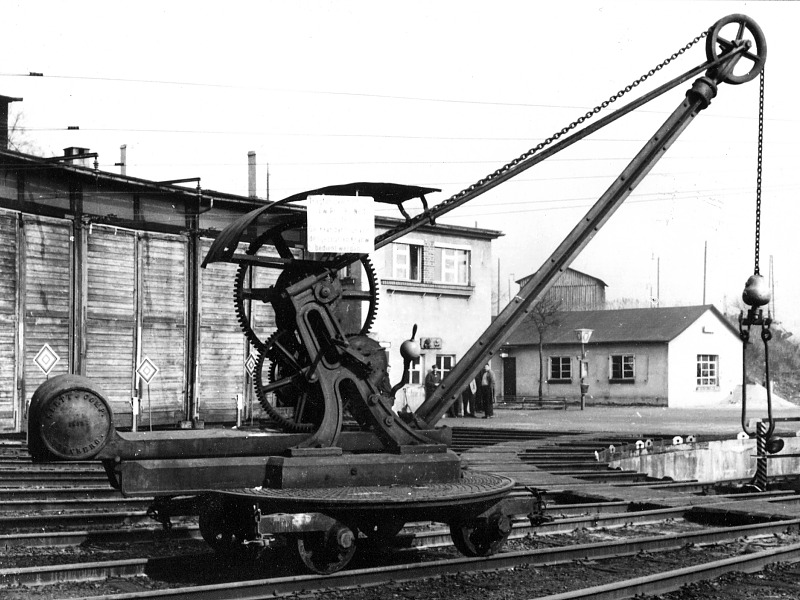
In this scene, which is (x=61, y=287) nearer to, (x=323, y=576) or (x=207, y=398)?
(x=207, y=398)

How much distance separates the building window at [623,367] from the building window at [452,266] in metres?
11.5

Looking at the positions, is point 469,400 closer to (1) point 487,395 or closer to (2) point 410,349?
(1) point 487,395

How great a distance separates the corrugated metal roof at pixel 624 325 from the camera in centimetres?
4594

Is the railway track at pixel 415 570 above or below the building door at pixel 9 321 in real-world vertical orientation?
below

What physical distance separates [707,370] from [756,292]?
3620cm

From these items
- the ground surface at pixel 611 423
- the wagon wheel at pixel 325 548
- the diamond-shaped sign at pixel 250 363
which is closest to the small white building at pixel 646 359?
the ground surface at pixel 611 423

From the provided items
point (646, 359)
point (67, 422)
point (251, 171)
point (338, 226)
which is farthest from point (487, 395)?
point (67, 422)

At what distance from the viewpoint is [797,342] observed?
99812 mm

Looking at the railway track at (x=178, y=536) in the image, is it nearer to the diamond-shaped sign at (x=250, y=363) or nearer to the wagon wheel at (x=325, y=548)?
the wagon wheel at (x=325, y=548)

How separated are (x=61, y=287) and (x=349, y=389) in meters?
18.8

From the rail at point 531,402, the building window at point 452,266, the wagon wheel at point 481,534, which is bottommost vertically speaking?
the rail at point 531,402

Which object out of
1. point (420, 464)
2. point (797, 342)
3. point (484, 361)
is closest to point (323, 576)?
point (420, 464)

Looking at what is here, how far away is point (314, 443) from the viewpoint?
7.82 metres

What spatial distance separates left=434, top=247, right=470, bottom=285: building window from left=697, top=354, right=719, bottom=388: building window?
14.1 metres
